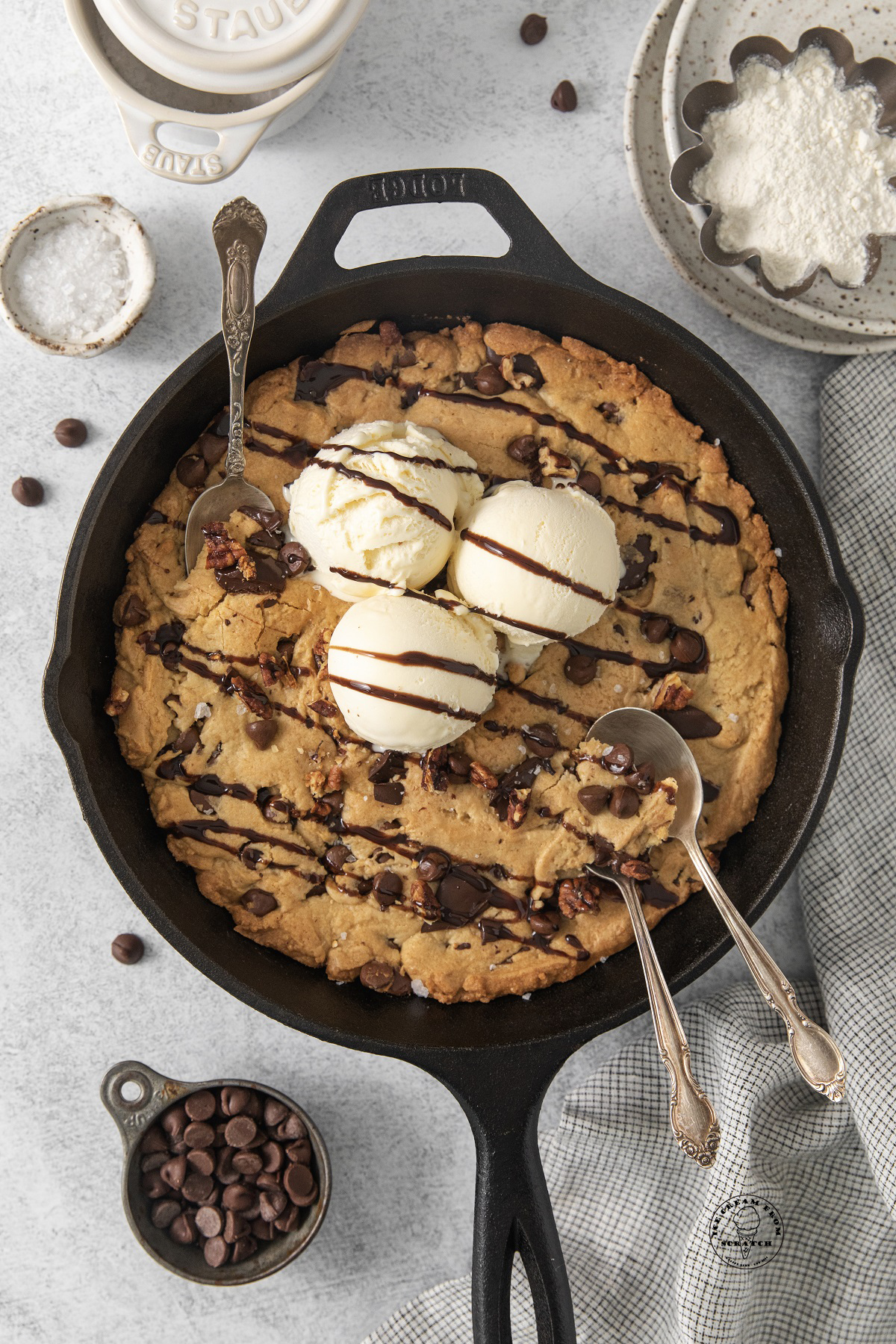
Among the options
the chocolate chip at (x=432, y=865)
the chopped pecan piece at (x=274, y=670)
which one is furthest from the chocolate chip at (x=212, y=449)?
the chocolate chip at (x=432, y=865)

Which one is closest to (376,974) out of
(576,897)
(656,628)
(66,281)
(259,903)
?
(259,903)

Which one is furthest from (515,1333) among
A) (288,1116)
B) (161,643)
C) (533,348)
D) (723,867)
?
(533,348)

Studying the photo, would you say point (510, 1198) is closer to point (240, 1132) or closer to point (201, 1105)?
point (240, 1132)

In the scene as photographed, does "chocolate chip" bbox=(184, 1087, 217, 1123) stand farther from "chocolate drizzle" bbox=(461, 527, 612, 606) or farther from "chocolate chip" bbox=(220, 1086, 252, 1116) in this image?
"chocolate drizzle" bbox=(461, 527, 612, 606)

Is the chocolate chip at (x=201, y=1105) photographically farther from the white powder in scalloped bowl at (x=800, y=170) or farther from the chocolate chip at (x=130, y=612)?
the white powder in scalloped bowl at (x=800, y=170)

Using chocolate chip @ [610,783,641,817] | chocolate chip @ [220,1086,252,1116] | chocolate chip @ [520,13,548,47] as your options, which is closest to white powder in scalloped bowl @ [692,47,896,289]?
chocolate chip @ [520,13,548,47]
